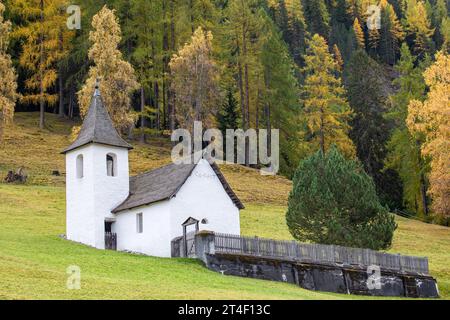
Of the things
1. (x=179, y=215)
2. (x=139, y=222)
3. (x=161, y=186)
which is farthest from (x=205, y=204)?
(x=139, y=222)

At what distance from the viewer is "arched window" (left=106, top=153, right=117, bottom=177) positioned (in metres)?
41.4

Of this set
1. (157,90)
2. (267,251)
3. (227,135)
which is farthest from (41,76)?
(267,251)

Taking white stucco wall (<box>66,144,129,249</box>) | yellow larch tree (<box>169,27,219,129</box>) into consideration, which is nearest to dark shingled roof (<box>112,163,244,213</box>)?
white stucco wall (<box>66,144,129,249</box>)

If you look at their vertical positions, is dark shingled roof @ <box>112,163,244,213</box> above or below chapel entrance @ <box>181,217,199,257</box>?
above

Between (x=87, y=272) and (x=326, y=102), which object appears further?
(x=326, y=102)

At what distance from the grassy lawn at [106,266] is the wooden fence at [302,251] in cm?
179

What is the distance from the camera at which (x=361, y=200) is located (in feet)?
123

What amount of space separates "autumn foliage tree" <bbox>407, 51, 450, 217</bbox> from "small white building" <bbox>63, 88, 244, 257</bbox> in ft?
55.1

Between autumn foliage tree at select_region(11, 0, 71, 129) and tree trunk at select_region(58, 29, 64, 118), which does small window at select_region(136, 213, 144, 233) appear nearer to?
autumn foliage tree at select_region(11, 0, 71, 129)

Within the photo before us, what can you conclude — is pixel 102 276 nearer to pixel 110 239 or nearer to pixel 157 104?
pixel 110 239

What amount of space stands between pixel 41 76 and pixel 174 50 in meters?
12.8

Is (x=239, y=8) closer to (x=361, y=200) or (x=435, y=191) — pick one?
(x=435, y=191)

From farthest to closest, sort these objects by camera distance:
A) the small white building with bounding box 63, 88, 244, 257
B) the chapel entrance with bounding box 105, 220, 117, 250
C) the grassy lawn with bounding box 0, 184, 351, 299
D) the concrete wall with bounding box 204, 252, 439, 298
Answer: the chapel entrance with bounding box 105, 220, 117, 250
the small white building with bounding box 63, 88, 244, 257
the concrete wall with bounding box 204, 252, 439, 298
the grassy lawn with bounding box 0, 184, 351, 299

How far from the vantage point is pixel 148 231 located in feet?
127
